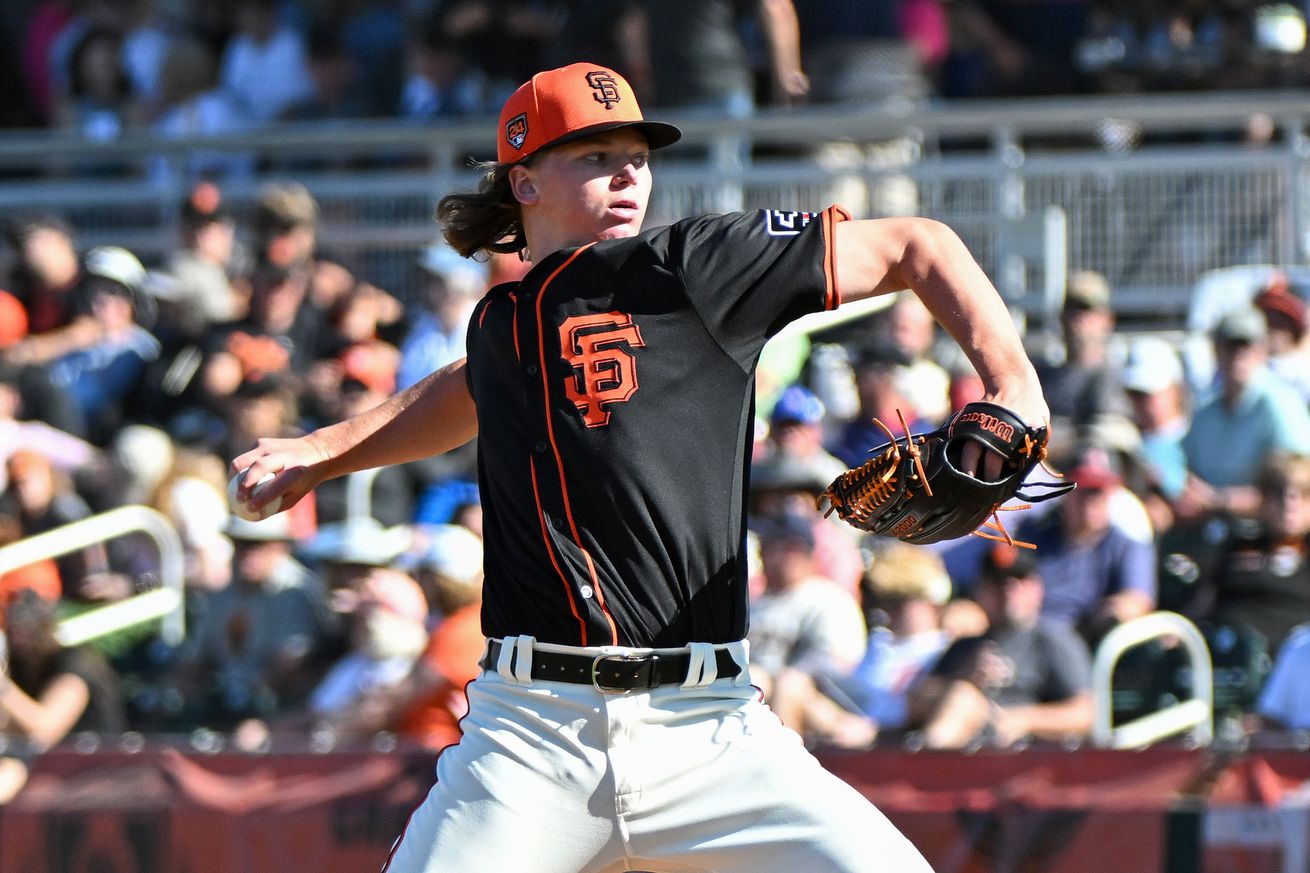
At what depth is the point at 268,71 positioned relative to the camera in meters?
12.8

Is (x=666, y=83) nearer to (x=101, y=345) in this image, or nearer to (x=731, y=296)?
(x=101, y=345)

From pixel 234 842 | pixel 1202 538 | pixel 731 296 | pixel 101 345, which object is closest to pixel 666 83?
pixel 101 345

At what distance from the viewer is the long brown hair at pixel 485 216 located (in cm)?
430

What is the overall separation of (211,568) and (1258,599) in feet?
14.6

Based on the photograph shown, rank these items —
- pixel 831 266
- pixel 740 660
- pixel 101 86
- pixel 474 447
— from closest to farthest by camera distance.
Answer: pixel 831 266 < pixel 740 660 < pixel 474 447 < pixel 101 86

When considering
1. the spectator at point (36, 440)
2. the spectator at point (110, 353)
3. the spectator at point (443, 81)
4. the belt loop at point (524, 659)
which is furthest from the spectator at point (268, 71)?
the belt loop at point (524, 659)

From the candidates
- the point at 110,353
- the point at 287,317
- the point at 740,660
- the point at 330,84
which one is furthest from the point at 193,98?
the point at 740,660

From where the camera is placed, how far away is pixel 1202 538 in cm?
809

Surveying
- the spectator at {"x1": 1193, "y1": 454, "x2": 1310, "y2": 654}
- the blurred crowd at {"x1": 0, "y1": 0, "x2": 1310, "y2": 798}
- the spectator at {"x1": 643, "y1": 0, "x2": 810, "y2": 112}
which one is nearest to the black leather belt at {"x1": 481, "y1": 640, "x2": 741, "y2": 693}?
the blurred crowd at {"x1": 0, "y1": 0, "x2": 1310, "y2": 798}

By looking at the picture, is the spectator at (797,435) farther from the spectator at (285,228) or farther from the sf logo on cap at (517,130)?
the sf logo on cap at (517,130)

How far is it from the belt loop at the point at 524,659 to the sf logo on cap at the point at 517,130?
99 cm

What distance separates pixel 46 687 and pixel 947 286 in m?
5.23

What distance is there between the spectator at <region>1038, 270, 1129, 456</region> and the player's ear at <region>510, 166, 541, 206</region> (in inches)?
194

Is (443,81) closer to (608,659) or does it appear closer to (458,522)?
(458,522)
